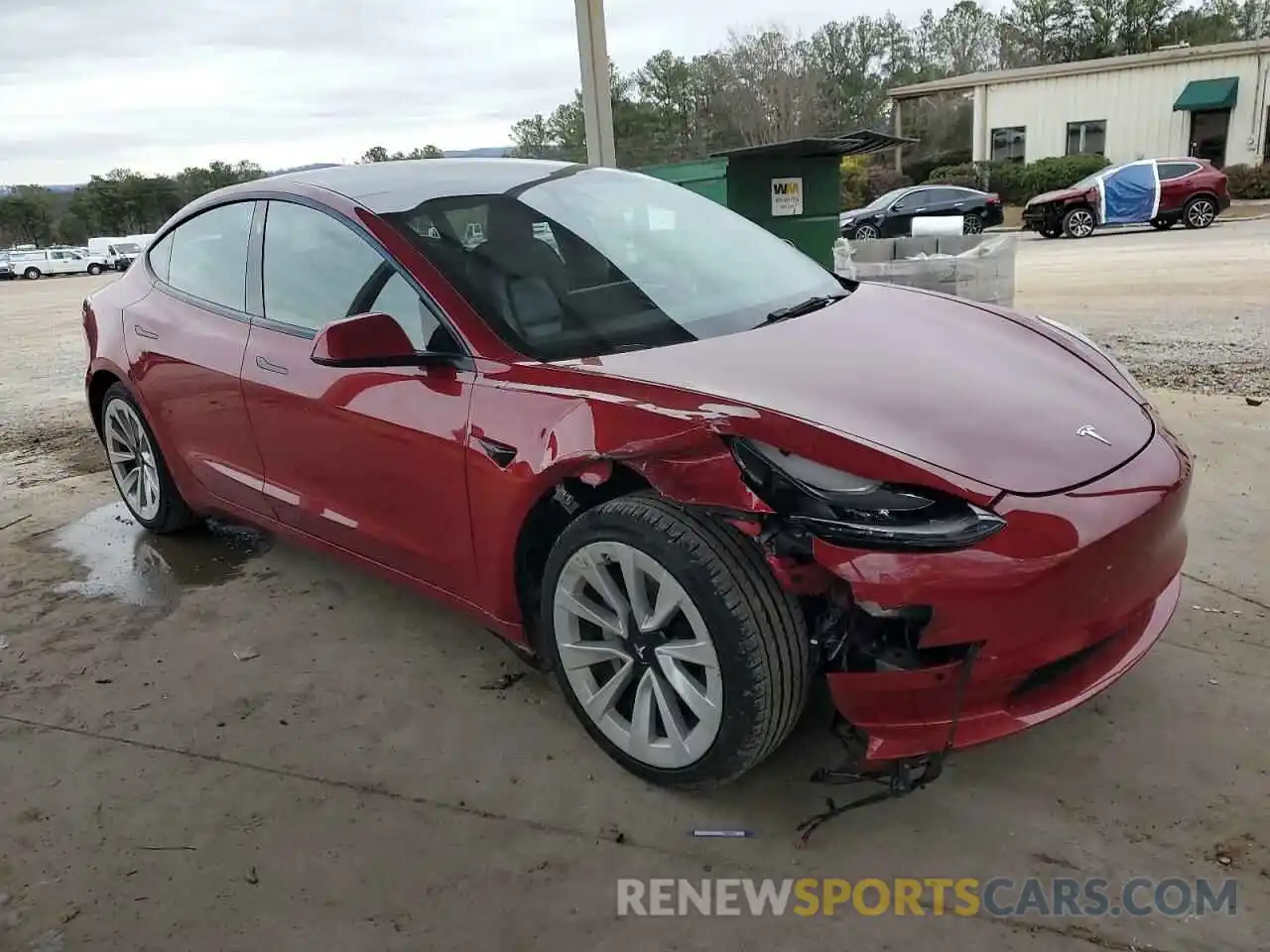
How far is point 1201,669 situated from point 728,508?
62.8 inches

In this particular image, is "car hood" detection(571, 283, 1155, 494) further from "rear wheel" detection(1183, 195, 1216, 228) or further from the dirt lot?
"rear wheel" detection(1183, 195, 1216, 228)

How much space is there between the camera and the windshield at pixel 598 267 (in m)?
2.62

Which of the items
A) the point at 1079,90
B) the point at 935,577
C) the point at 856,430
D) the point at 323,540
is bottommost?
the point at 323,540

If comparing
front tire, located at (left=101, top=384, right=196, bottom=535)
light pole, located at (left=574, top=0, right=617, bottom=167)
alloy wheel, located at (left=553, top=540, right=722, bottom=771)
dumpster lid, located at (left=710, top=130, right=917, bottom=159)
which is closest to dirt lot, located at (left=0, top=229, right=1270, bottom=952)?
alloy wheel, located at (left=553, top=540, right=722, bottom=771)

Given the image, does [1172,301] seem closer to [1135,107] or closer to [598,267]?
[598,267]

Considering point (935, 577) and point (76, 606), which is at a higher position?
point (935, 577)

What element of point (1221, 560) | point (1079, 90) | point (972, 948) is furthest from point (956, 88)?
point (972, 948)

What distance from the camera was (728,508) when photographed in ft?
6.75

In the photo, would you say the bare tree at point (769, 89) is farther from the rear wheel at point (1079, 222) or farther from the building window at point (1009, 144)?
the rear wheel at point (1079, 222)

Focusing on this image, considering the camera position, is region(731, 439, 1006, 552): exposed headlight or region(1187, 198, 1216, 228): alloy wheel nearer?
region(731, 439, 1006, 552): exposed headlight

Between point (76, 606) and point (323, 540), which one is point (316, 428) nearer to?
point (323, 540)

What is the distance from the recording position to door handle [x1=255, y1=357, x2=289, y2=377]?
304cm

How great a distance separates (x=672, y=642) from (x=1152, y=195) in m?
19.0

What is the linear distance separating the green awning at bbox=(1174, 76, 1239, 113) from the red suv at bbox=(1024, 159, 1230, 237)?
35.8 feet
